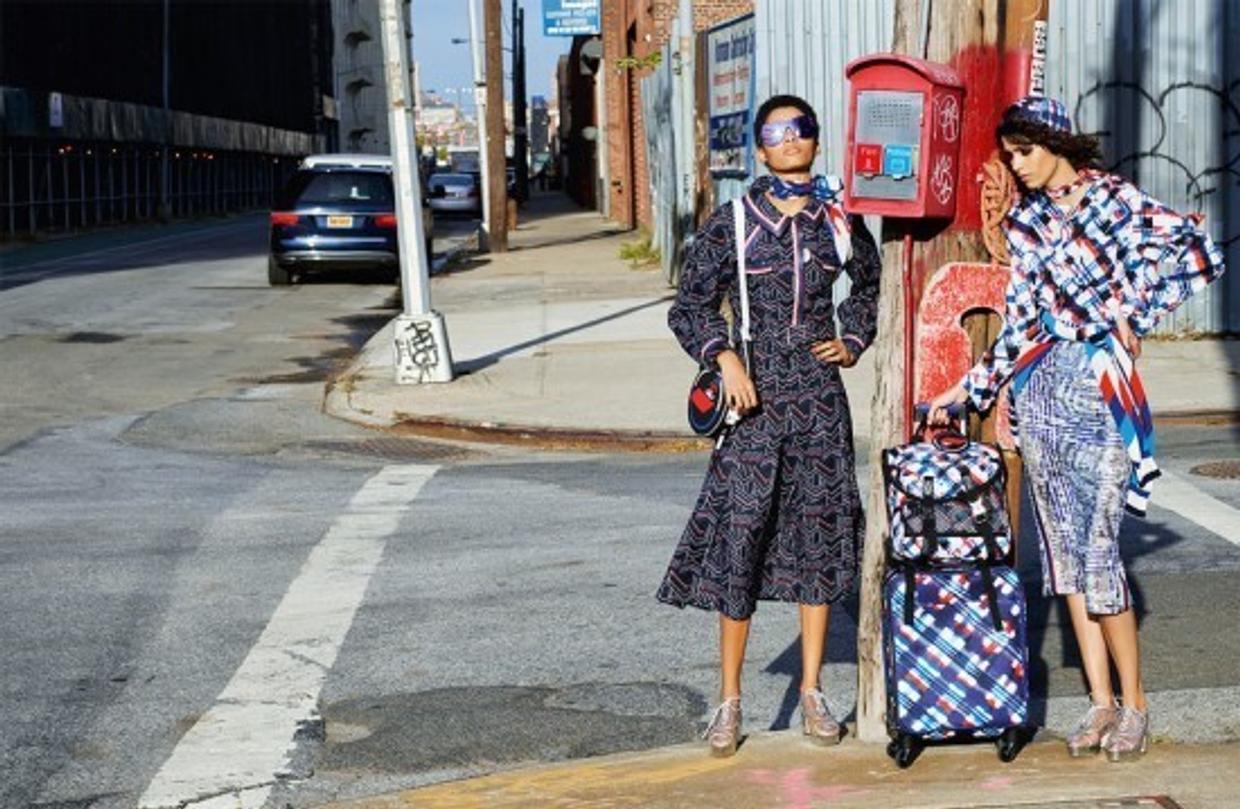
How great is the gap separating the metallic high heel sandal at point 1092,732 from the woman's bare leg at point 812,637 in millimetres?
742

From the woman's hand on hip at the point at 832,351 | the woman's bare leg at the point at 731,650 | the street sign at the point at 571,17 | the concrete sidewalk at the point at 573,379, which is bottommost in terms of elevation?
the concrete sidewalk at the point at 573,379

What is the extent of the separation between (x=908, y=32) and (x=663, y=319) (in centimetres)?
1683

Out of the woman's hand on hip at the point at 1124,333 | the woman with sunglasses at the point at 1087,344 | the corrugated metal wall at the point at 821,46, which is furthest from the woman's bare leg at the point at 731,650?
the corrugated metal wall at the point at 821,46

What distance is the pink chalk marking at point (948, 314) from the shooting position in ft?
20.5

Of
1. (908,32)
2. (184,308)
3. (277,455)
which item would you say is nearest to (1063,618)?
(908,32)

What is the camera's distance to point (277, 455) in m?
14.5

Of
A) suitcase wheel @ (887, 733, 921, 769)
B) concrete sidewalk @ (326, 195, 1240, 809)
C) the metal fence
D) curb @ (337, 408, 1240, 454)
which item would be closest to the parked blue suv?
concrete sidewalk @ (326, 195, 1240, 809)

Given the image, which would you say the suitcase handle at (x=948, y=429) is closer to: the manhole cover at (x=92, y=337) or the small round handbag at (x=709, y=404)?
the small round handbag at (x=709, y=404)

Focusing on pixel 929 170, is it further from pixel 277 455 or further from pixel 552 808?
pixel 277 455

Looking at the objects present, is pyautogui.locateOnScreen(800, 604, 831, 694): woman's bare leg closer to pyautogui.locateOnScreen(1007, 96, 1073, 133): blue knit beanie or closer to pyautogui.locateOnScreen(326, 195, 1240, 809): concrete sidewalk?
pyautogui.locateOnScreen(326, 195, 1240, 809): concrete sidewalk

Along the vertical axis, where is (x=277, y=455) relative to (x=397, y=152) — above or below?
below

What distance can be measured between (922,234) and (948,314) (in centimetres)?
26

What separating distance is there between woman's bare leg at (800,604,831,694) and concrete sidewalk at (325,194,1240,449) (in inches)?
223

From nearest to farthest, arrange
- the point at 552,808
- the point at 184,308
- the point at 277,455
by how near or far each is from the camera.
Result: the point at 552,808 → the point at 277,455 → the point at 184,308
